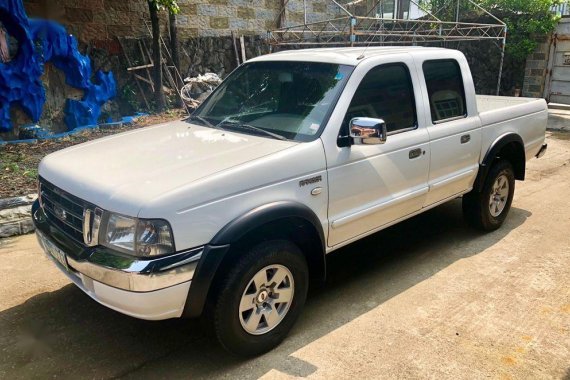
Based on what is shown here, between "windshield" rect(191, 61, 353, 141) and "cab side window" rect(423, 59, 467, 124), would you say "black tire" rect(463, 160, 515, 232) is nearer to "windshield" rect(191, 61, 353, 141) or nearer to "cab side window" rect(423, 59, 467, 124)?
"cab side window" rect(423, 59, 467, 124)

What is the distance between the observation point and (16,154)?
718 centimetres

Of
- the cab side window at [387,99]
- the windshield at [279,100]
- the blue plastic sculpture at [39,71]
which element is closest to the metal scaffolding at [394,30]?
the blue plastic sculpture at [39,71]

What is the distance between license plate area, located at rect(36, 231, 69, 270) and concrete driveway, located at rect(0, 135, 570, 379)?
0.61m

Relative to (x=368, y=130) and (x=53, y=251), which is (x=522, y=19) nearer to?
(x=368, y=130)

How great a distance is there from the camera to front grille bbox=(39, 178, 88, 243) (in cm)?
284

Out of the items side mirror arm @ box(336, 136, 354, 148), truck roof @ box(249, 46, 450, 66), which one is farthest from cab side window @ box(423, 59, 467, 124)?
side mirror arm @ box(336, 136, 354, 148)

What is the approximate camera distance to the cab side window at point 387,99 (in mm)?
3535

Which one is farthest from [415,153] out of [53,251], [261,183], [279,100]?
[53,251]

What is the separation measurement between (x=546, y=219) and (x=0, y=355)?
17.4ft

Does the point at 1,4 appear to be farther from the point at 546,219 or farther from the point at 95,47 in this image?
the point at 546,219

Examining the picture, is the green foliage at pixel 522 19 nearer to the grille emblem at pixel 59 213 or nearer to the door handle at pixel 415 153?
the door handle at pixel 415 153

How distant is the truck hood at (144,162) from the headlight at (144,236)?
0.22ft

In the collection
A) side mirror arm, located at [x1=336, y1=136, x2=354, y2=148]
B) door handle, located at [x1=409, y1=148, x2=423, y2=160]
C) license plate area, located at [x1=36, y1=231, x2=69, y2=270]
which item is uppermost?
side mirror arm, located at [x1=336, y1=136, x2=354, y2=148]

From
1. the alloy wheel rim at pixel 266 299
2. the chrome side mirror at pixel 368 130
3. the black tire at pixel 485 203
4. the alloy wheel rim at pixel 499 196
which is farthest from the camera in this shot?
the alloy wheel rim at pixel 499 196
